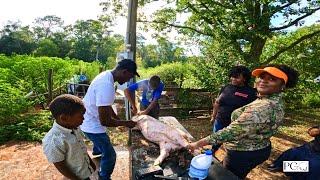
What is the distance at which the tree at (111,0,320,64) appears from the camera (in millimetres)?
6957

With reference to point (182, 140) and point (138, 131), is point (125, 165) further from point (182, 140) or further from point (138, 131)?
point (182, 140)

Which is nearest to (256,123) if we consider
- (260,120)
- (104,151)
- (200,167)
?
(260,120)

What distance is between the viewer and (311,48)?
816cm

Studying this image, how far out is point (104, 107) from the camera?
3.05 metres

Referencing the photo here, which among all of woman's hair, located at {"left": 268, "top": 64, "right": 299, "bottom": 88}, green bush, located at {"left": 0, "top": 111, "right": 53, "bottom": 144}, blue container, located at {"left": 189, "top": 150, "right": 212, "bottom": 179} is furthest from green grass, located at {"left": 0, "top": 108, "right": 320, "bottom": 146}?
woman's hair, located at {"left": 268, "top": 64, "right": 299, "bottom": 88}

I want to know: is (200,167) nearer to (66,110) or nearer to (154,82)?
(66,110)

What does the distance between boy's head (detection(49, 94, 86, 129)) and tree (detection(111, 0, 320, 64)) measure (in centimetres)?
556

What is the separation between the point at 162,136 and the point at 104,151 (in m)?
0.76

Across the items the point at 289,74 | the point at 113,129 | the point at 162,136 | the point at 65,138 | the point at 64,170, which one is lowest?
the point at 113,129

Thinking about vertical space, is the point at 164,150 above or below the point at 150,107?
below

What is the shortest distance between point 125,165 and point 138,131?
3.87 ft

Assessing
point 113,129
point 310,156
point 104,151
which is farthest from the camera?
point 113,129

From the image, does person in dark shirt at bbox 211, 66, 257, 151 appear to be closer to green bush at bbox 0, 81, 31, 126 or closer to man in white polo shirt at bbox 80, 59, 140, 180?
man in white polo shirt at bbox 80, 59, 140, 180

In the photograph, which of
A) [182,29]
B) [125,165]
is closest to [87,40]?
[182,29]
